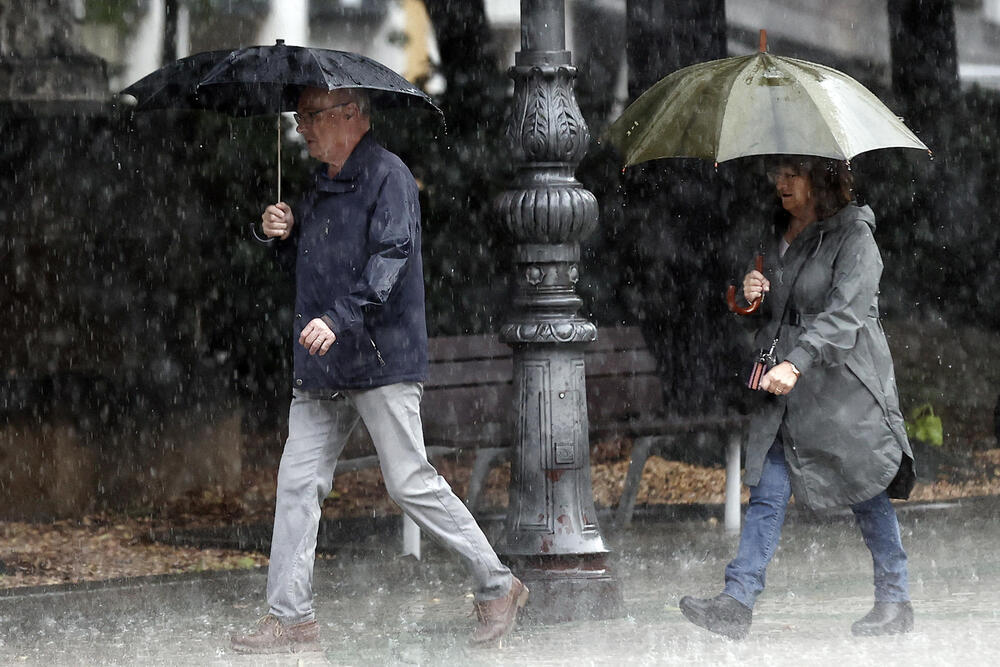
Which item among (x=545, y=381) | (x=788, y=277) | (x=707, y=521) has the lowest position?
(x=707, y=521)

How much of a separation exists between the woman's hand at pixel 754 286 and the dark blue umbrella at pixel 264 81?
1.28 meters

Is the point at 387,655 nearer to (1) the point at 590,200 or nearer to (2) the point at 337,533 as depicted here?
(1) the point at 590,200

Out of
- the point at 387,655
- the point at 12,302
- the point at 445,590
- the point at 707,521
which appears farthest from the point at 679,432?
the point at 12,302

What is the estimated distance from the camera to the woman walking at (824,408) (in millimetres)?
A: 5871

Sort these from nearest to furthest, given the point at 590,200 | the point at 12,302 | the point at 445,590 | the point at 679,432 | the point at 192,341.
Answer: the point at 590,200, the point at 445,590, the point at 679,432, the point at 12,302, the point at 192,341

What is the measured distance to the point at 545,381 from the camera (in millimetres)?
6355

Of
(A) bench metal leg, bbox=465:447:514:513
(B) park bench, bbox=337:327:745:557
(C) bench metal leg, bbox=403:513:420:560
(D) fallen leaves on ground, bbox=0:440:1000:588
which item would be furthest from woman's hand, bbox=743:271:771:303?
(D) fallen leaves on ground, bbox=0:440:1000:588

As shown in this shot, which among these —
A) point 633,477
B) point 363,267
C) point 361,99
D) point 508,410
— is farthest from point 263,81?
point 633,477

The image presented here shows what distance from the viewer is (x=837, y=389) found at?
5.91 metres

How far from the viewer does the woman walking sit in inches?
231

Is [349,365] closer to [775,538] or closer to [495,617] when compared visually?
[495,617]

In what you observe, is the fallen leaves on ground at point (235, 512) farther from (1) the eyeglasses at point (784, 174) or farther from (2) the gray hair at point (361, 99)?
(1) the eyeglasses at point (784, 174)

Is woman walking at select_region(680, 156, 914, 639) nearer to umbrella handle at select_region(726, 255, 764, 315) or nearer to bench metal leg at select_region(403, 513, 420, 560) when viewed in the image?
umbrella handle at select_region(726, 255, 764, 315)

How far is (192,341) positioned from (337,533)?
1880 millimetres
